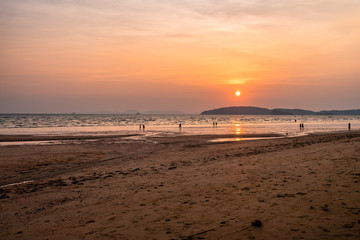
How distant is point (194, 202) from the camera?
967 cm

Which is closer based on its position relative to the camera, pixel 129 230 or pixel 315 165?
pixel 129 230

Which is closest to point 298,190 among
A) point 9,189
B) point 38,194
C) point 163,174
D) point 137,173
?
point 163,174

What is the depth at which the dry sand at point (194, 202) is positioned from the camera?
283 inches

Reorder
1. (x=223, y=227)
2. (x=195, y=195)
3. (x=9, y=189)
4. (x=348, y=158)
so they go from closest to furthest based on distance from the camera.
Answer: (x=223, y=227), (x=195, y=195), (x=9, y=189), (x=348, y=158)

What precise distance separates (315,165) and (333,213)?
7.26m

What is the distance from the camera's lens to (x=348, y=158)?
50.9 feet

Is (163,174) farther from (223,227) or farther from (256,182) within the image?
(223,227)

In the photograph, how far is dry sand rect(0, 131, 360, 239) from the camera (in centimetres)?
720

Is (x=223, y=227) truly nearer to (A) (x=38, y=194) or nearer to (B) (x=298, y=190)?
(B) (x=298, y=190)

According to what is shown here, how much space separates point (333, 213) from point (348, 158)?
9.25m

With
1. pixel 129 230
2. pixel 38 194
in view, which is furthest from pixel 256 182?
pixel 38 194

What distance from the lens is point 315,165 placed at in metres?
14.4

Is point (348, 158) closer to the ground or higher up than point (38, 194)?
higher up

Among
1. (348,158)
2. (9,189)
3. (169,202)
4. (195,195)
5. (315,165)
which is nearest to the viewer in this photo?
(169,202)
